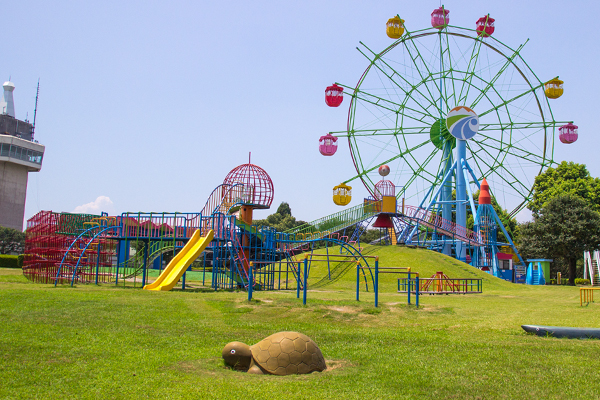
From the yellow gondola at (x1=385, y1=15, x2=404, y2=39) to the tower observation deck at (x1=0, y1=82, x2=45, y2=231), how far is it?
227ft

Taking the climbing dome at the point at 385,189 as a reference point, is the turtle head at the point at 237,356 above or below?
below

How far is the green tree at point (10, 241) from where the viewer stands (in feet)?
215

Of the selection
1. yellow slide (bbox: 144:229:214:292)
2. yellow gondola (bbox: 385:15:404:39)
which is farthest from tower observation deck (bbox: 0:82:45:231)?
yellow slide (bbox: 144:229:214:292)

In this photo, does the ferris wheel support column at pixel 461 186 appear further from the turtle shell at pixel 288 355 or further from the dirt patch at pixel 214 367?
the turtle shell at pixel 288 355

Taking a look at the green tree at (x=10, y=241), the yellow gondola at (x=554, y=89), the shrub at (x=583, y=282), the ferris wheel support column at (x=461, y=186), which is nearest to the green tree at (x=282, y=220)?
the green tree at (x=10, y=241)

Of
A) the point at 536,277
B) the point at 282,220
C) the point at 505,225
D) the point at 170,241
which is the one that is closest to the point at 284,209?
the point at 282,220

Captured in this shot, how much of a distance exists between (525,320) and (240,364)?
902 cm

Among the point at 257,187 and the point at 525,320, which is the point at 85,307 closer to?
the point at 525,320

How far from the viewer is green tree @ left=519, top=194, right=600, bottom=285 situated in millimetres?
39625

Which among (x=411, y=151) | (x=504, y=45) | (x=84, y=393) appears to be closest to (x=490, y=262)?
(x=411, y=151)

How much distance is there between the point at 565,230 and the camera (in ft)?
131

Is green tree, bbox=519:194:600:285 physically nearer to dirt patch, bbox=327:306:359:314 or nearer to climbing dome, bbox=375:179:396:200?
climbing dome, bbox=375:179:396:200

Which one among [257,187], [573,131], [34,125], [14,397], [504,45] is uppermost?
[34,125]

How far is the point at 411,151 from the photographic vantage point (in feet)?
133
